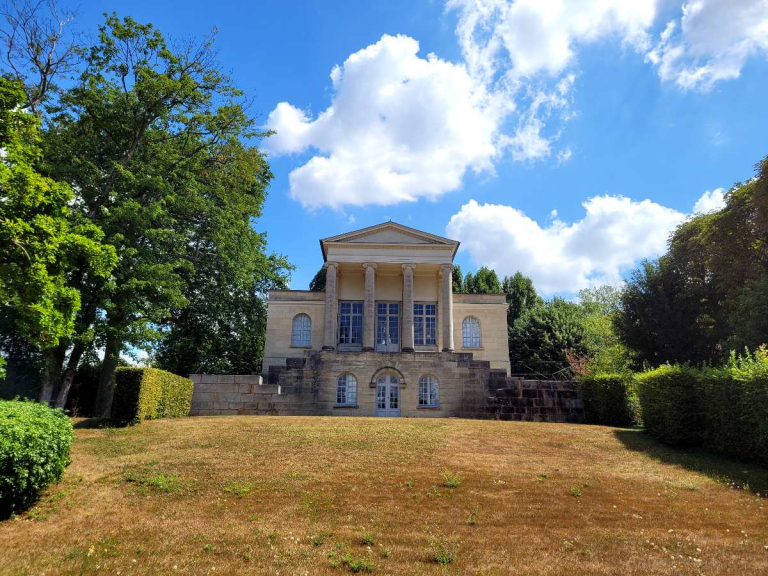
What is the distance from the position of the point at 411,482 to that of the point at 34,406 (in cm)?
768

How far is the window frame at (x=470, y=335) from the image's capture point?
3130cm

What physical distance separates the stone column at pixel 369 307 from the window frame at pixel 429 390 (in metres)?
3.84

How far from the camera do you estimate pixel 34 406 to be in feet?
32.6

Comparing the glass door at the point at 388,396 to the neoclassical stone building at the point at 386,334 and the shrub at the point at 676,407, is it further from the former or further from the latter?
the shrub at the point at 676,407

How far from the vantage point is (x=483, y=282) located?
47.4 metres

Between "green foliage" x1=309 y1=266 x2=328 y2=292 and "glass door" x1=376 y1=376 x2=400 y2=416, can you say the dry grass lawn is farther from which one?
"green foliage" x1=309 y1=266 x2=328 y2=292

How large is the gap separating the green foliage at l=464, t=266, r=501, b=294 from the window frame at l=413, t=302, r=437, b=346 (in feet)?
53.4

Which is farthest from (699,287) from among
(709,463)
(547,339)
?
(709,463)

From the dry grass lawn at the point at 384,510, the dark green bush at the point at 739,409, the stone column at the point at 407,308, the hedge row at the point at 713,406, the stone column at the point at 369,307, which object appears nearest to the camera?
the dry grass lawn at the point at 384,510

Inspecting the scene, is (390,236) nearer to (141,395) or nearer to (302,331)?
(302,331)

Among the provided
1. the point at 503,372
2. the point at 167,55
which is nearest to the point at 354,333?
the point at 503,372

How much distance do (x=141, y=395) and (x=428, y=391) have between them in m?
13.5

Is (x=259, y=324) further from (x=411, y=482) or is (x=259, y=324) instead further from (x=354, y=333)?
(x=411, y=482)

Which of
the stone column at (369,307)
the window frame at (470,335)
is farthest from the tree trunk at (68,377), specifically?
the window frame at (470,335)
